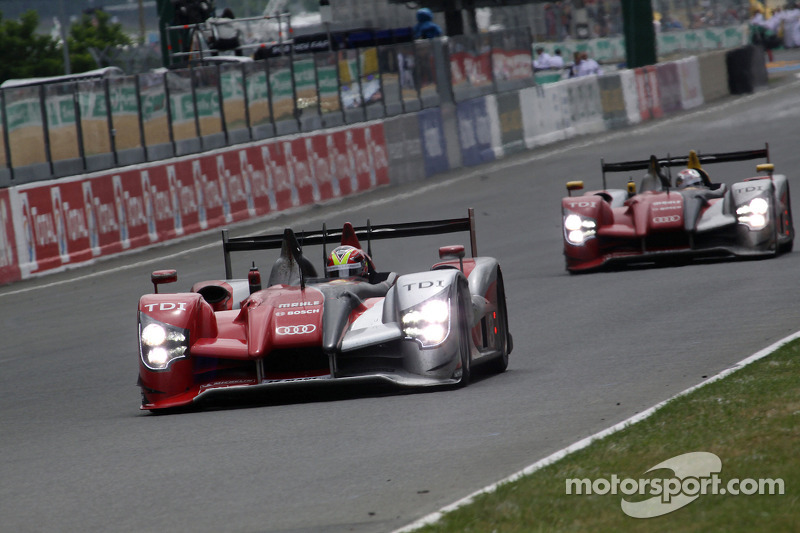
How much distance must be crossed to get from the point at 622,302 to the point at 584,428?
5439 millimetres

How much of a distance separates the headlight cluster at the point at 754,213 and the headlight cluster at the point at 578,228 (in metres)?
1.43

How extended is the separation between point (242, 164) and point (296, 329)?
47.5 ft

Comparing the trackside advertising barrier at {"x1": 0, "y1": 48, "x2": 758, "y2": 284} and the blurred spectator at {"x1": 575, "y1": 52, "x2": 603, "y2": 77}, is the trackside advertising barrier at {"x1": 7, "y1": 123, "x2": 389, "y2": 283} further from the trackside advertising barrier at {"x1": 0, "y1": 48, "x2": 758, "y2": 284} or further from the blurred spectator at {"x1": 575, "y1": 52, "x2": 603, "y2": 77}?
the blurred spectator at {"x1": 575, "y1": 52, "x2": 603, "y2": 77}

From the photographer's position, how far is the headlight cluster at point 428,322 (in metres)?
7.85

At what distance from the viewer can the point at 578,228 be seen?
14.1 m

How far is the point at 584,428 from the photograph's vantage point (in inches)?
261

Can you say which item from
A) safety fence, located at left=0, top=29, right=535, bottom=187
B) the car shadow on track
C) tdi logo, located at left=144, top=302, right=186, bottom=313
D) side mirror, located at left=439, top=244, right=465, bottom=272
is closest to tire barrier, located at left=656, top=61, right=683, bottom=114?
safety fence, located at left=0, top=29, right=535, bottom=187

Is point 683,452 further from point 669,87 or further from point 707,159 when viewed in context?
point 669,87

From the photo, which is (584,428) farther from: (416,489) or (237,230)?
(237,230)

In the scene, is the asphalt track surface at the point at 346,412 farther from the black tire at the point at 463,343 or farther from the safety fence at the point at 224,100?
the safety fence at the point at 224,100

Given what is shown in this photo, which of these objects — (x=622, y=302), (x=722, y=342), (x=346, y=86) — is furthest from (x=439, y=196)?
(x=722, y=342)

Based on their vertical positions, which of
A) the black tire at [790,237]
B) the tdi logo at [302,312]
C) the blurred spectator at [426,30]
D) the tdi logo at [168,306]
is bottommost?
the black tire at [790,237]

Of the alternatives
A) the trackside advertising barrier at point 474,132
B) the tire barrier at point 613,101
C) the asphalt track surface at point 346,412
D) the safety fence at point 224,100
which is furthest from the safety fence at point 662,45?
the asphalt track surface at point 346,412

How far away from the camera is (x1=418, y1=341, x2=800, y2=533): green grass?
4.64 m
